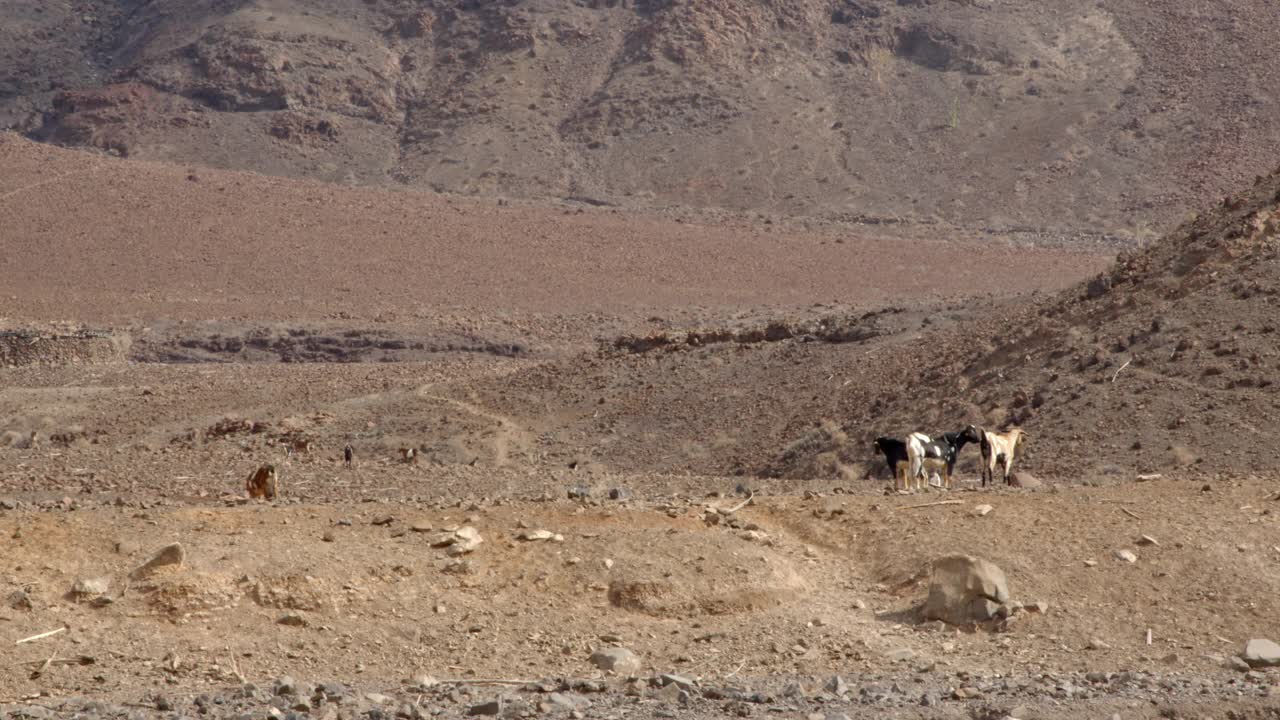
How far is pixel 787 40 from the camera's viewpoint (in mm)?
72000

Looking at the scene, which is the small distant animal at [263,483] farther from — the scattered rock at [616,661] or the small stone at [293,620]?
the scattered rock at [616,661]

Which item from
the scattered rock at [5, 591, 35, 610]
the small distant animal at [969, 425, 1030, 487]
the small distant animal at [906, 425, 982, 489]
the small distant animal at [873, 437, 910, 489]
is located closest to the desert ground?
the scattered rock at [5, 591, 35, 610]

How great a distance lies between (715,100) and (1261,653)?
59119 mm

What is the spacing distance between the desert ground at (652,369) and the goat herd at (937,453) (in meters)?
0.81

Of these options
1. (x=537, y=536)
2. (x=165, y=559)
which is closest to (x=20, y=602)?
(x=165, y=559)

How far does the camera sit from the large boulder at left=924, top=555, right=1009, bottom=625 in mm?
9742

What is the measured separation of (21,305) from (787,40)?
39866 millimetres

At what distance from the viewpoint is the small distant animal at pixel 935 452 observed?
552 inches

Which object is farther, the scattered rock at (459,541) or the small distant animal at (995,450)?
the small distant animal at (995,450)

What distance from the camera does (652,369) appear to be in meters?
25.6

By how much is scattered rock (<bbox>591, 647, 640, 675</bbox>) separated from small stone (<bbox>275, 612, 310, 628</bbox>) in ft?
5.41

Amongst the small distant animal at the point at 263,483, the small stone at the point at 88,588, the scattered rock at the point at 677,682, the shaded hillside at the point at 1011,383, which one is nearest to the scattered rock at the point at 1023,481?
the shaded hillside at the point at 1011,383

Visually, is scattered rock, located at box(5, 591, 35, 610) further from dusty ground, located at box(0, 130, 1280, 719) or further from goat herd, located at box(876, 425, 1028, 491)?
goat herd, located at box(876, 425, 1028, 491)

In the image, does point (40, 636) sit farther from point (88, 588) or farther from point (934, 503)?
point (934, 503)
